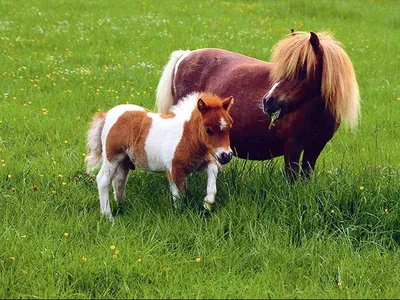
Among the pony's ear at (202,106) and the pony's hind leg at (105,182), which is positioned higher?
the pony's ear at (202,106)

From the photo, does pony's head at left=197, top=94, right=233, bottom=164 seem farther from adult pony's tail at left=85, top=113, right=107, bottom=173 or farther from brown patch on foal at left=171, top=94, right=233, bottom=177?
adult pony's tail at left=85, top=113, right=107, bottom=173

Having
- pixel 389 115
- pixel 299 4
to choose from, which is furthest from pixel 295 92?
pixel 299 4

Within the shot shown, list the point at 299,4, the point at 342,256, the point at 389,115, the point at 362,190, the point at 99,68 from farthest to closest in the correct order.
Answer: the point at 299,4 < the point at 99,68 < the point at 389,115 < the point at 362,190 < the point at 342,256

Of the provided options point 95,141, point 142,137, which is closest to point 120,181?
point 95,141

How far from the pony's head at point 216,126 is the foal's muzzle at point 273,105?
1.46 ft

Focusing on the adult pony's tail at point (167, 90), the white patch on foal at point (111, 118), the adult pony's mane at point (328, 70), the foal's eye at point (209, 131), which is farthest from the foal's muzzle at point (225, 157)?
the adult pony's tail at point (167, 90)

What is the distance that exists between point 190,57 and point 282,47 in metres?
1.57

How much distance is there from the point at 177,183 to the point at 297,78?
54.1 inches

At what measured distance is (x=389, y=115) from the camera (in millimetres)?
9320

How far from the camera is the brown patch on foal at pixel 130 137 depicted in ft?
17.6

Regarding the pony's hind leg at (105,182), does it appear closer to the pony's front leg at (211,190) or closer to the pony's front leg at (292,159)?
the pony's front leg at (211,190)

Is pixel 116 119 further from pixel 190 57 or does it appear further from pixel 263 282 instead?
pixel 263 282

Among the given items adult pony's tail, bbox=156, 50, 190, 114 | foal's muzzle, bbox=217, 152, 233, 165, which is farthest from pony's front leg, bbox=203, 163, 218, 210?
adult pony's tail, bbox=156, 50, 190, 114

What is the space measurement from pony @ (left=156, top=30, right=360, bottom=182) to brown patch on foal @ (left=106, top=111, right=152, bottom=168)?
0.96m
